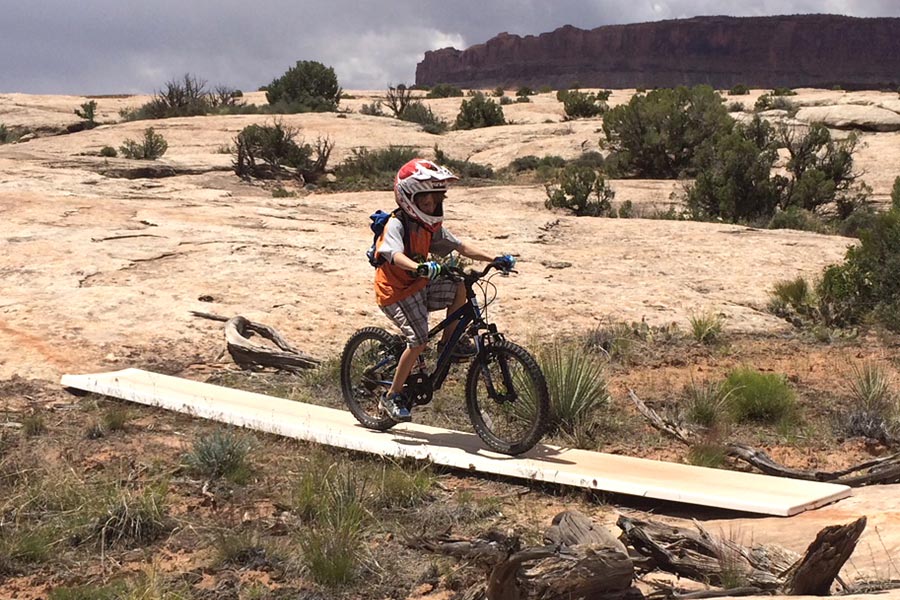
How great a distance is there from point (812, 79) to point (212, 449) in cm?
11791

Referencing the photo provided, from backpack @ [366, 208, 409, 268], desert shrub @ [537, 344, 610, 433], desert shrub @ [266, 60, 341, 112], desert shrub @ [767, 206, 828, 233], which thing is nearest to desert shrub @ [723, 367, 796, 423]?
desert shrub @ [537, 344, 610, 433]

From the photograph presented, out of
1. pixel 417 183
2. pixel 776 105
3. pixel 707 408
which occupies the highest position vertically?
pixel 776 105

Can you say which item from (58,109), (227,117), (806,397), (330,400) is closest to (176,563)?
(330,400)

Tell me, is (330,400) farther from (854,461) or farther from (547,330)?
(854,461)

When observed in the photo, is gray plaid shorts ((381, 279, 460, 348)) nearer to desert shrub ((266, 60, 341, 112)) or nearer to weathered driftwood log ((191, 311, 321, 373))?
weathered driftwood log ((191, 311, 321, 373))

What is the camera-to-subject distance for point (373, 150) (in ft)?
79.3

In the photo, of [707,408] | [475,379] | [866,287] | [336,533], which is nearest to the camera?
[336,533]

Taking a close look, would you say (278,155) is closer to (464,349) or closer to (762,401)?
(762,401)

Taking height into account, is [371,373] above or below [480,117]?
below

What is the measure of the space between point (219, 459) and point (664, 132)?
62.8 ft

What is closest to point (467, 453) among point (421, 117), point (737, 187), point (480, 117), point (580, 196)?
point (580, 196)

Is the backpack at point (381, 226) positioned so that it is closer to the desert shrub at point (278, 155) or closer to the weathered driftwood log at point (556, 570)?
the weathered driftwood log at point (556, 570)

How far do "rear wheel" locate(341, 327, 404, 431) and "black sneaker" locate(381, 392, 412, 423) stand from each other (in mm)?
127

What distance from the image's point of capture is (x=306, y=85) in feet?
123
